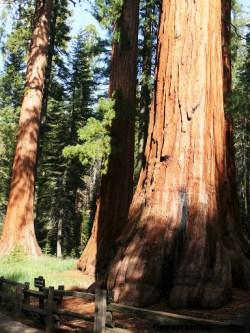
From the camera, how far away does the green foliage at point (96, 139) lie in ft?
41.3

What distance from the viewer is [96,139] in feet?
43.0

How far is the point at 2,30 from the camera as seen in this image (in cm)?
2225

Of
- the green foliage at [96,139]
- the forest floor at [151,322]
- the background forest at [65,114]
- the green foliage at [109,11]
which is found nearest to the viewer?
the forest floor at [151,322]

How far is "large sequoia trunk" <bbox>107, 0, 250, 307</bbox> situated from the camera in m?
7.65

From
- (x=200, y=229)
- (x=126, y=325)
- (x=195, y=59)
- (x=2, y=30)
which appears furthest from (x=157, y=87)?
(x=2, y=30)

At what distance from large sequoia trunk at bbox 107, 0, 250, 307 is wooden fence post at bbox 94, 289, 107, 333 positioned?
40.6 inches

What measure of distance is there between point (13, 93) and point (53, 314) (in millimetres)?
35446

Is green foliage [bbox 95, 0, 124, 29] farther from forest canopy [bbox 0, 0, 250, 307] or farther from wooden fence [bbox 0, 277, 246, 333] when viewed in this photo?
wooden fence [bbox 0, 277, 246, 333]

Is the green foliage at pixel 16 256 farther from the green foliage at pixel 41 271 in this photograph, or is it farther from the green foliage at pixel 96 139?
the green foliage at pixel 96 139

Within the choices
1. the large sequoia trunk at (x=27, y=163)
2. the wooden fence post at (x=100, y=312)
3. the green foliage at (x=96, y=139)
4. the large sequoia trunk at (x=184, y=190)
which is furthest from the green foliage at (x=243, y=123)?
the wooden fence post at (x=100, y=312)

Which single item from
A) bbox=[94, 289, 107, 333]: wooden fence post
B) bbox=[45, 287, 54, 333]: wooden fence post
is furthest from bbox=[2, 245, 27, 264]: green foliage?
bbox=[94, 289, 107, 333]: wooden fence post

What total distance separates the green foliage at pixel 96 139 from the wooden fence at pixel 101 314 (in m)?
4.22

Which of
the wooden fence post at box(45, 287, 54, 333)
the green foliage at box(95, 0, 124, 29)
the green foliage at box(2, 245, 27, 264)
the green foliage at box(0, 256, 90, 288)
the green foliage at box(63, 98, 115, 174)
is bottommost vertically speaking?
the wooden fence post at box(45, 287, 54, 333)

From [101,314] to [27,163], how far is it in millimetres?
11685
